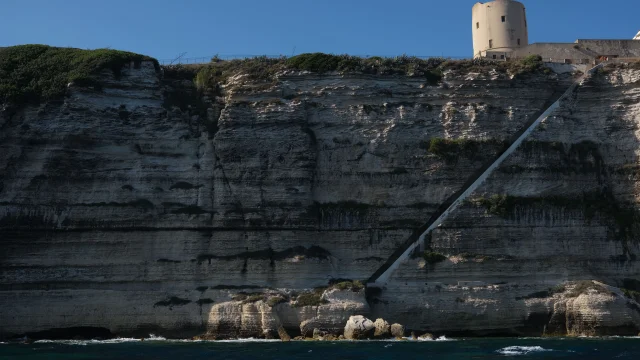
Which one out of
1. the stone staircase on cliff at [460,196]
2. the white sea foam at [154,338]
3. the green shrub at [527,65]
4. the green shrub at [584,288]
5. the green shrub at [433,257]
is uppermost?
the green shrub at [527,65]

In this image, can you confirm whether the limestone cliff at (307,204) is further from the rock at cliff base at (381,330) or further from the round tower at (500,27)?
the round tower at (500,27)

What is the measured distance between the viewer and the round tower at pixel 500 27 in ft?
126

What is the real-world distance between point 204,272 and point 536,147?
15419mm

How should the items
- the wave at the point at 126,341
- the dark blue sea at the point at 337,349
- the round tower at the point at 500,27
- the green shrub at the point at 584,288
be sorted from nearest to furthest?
the dark blue sea at the point at 337,349
the wave at the point at 126,341
the green shrub at the point at 584,288
the round tower at the point at 500,27

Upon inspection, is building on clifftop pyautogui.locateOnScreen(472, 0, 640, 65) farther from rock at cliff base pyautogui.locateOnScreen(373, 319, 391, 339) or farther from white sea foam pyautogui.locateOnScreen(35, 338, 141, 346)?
white sea foam pyautogui.locateOnScreen(35, 338, 141, 346)

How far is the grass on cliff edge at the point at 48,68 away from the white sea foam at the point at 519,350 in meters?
20.3

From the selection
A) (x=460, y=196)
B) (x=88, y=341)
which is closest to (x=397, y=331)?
(x=460, y=196)

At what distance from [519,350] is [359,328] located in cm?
610

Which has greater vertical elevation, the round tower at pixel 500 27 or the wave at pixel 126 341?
the round tower at pixel 500 27

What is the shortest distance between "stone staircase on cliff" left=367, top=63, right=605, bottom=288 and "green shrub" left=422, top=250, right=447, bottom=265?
16.5 inches

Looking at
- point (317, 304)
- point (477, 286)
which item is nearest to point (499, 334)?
point (477, 286)

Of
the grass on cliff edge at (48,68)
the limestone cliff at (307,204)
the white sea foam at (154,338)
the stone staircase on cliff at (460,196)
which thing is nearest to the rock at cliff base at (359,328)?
the limestone cliff at (307,204)

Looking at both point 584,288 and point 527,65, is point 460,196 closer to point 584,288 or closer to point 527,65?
point 584,288

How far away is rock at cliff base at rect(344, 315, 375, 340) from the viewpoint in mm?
26984
